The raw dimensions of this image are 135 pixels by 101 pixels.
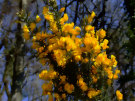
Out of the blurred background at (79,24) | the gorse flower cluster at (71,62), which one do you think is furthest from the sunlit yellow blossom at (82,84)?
the blurred background at (79,24)

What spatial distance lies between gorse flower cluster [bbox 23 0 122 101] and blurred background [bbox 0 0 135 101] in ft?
3.47

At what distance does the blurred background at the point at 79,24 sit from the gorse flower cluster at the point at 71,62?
3.47 feet

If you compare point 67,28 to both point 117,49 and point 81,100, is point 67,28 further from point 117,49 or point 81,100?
point 117,49

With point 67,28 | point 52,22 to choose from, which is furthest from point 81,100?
point 52,22

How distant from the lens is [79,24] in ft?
13.5

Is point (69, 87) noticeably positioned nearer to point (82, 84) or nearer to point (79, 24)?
point (82, 84)

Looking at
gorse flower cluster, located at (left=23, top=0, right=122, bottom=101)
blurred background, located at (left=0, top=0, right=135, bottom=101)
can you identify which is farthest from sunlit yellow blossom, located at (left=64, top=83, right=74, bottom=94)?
blurred background, located at (left=0, top=0, right=135, bottom=101)

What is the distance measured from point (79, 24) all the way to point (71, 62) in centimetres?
242

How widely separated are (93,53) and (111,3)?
25.4ft

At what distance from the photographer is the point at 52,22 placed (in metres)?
1.83

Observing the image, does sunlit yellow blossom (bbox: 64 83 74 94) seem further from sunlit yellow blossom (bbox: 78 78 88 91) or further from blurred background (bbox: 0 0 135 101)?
blurred background (bbox: 0 0 135 101)

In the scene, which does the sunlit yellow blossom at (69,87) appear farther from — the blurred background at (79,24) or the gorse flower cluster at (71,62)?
the blurred background at (79,24)

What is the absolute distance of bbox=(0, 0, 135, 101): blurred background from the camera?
322 centimetres

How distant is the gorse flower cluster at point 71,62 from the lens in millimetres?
1728
